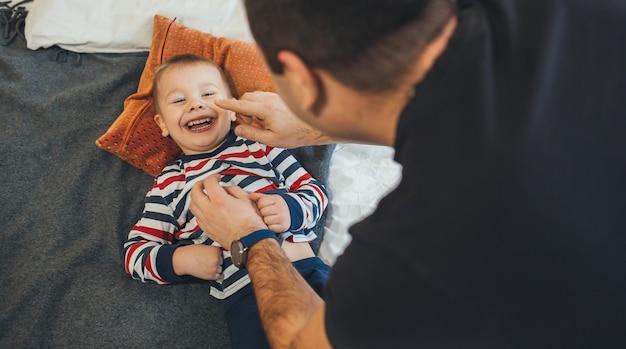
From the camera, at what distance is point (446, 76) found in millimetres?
738

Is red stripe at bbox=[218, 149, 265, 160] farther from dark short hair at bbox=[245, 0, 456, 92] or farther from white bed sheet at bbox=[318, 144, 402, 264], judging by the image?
dark short hair at bbox=[245, 0, 456, 92]

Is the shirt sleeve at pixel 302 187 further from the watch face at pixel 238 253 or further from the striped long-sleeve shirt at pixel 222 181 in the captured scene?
the watch face at pixel 238 253

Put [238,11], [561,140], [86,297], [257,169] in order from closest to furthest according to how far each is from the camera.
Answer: [561,140] → [86,297] → [257,169] → [238,11]

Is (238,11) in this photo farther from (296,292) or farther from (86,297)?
(296,292)

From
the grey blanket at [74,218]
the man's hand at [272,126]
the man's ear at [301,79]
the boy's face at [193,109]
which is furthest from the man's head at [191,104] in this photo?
the man's ear at [301,79]

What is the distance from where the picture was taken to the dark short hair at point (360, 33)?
75cm

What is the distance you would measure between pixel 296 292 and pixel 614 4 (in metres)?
0.72

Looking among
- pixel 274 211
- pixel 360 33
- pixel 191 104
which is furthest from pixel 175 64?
pixel 360 33

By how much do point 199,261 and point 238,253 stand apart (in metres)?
0.20

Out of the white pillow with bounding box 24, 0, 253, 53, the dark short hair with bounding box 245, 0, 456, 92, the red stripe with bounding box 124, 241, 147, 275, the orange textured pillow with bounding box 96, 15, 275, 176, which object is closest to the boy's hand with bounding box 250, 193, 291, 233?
the red stripe with bounding box 124, 241, 147, 275

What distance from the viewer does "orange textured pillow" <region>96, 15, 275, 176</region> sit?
162 cm

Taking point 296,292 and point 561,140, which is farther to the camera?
point 296,292

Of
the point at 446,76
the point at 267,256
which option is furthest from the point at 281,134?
the point at 446,76

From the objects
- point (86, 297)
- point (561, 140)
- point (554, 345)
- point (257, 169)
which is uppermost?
point (561, 140)
